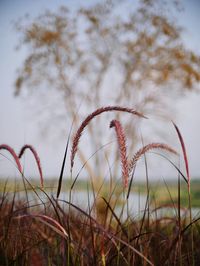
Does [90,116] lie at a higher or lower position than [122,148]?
higher

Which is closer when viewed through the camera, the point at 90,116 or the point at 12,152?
the point at 90,116

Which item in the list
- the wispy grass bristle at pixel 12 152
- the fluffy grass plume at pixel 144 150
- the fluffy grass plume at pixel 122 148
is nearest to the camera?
the fluffy grass plume at pixel 122 148

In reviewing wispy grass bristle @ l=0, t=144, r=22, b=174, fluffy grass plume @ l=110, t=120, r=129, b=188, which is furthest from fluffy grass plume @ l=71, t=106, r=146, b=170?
wispy grass bristle @ l=0, t=144, r=22, b=174

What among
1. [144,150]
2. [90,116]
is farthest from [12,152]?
[144,150]

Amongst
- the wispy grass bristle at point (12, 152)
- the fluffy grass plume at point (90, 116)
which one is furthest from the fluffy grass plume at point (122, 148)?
the wispy grass bristle at point (12, 152)

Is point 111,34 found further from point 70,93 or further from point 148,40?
point 70,93

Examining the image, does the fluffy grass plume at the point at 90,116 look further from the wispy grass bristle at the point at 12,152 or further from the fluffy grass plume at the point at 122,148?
the wispy grass bristle at the point at 12,152

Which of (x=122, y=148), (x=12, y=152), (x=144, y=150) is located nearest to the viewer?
(x=122, y=148)

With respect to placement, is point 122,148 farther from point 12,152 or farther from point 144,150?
point 12,152

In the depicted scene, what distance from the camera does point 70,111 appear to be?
39.8ft

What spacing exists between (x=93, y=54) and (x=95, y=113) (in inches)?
440

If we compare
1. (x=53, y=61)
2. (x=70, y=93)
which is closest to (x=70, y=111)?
(x=70, y=93)

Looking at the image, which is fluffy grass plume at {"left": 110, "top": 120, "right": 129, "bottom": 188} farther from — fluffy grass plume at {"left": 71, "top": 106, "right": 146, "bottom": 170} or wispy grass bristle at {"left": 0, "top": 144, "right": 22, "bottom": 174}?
wispy grass bristle at {"left": 0, "top": 144, "right": 22, "bottom": 174}

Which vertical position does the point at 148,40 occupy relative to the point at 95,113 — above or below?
above
